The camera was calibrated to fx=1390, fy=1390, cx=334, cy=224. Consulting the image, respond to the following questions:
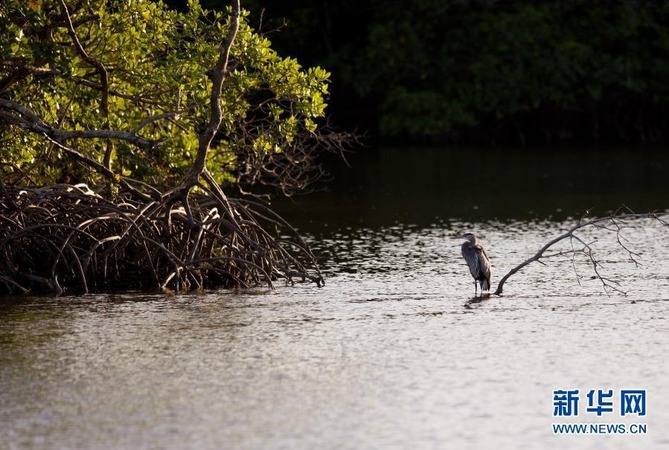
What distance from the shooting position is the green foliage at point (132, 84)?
16734 mm

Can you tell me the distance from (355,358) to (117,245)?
4623mm

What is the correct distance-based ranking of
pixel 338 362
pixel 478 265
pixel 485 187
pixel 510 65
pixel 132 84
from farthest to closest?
pixel 510 65 → pixel 485 187 → pixel 132 84 → pixel 478 265 → pixel 338 362

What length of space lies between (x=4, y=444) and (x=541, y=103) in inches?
1493

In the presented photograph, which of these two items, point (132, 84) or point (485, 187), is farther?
point (485, 187)

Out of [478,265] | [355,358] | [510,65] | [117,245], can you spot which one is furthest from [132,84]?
[510,65]

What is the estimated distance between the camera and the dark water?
1020cm

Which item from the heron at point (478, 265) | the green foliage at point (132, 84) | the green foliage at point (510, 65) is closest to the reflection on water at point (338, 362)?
the heron at point (478, 265)

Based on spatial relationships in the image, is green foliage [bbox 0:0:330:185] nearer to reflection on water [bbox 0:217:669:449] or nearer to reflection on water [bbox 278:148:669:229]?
reflection on water [bbox 0:217:669:449]

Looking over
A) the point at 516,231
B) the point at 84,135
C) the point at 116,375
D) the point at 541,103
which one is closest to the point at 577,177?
the point at 516,231

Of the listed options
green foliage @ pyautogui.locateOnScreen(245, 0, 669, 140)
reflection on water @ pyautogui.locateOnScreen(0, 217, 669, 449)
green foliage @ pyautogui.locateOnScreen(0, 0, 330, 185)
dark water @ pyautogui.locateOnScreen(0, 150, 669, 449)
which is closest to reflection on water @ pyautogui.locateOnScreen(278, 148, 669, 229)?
green foliage @ pyautogui.locateOnScreen(245, 0, 669, 140)

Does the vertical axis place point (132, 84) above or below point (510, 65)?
below

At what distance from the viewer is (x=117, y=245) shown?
16156mm

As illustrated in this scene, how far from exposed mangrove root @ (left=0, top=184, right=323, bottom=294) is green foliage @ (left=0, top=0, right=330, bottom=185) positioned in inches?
30.0

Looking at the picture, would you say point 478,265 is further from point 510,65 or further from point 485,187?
point 510,65
